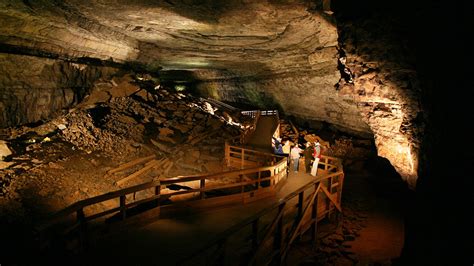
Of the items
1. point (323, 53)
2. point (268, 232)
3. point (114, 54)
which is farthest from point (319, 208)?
point (114, 54)

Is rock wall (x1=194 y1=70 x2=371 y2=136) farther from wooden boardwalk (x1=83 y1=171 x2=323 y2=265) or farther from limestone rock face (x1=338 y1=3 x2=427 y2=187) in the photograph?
wooden boardwalk (x1=83 y1=171 x2=323 y2=265)

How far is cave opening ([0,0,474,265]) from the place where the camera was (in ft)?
21.0

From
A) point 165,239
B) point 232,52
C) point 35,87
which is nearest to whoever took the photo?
point 165,239

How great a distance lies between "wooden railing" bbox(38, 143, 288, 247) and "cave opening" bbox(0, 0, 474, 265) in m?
0.06

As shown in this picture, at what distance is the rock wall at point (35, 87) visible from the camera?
1273 centimetres

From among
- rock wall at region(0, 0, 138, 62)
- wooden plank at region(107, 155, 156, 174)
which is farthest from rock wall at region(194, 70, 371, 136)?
wooden plank at region(107, 155, 156, 174)

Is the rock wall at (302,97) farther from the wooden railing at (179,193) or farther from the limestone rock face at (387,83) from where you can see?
the wooden railing at (179,193)

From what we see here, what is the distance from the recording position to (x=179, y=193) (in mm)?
7285

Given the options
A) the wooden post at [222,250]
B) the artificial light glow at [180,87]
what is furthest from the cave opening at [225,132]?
the artificial light glow at [180,87]

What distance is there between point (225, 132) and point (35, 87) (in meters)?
10.1

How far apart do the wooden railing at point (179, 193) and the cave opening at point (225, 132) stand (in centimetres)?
6

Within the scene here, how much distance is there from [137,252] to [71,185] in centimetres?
638

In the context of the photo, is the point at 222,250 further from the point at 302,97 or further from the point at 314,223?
the point at 302,97

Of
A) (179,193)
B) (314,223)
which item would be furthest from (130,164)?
(314,223)
